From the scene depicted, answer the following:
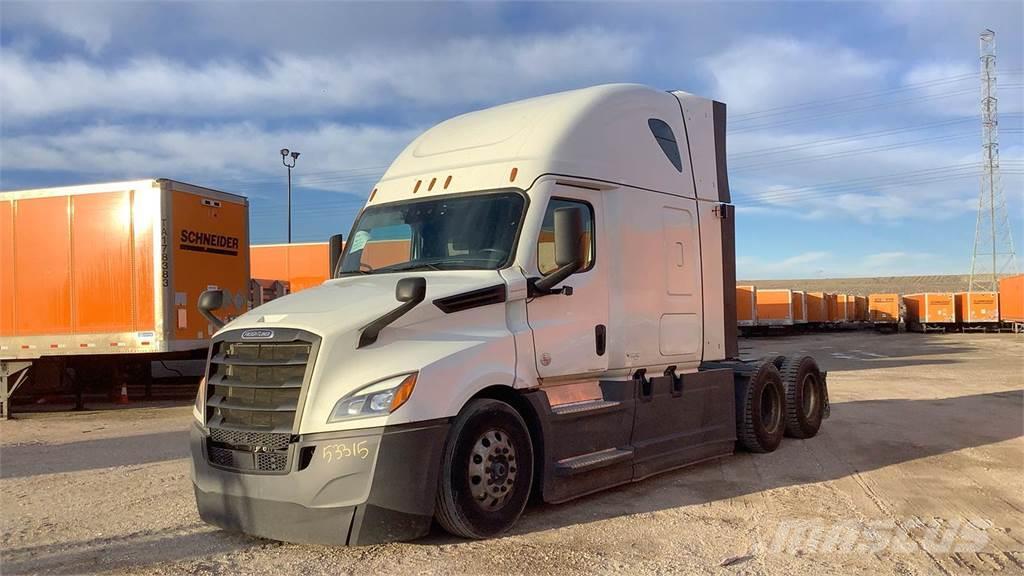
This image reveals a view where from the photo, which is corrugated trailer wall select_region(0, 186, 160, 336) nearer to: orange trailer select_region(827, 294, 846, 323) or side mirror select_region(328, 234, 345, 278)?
side mirror select_region(328, 234, 345, 278)

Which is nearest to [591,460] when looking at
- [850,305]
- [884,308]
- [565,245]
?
[565,245]

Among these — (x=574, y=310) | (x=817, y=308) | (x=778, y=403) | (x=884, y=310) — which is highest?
(x=574, y=310)

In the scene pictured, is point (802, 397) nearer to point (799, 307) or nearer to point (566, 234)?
point (566, 234)

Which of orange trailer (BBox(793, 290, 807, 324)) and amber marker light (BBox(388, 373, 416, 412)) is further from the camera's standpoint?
orange trailer (BBox(793, 290, 807, 324))

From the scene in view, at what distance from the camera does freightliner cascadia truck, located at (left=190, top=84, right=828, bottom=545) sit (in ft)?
16.0

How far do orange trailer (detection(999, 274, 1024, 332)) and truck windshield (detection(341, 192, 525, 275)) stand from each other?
42.9m

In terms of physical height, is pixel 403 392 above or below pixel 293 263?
below

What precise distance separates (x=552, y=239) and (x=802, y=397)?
502 centimetres

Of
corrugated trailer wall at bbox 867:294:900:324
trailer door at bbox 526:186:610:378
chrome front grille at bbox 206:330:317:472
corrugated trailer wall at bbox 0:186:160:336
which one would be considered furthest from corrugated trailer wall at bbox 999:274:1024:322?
chrome front grille at bbox 206:330:317:472

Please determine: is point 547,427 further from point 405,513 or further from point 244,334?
point 244,334

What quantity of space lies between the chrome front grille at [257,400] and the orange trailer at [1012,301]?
44.6 meters

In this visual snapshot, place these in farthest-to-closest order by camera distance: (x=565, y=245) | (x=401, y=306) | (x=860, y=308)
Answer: (x=860, y=308) < (x=565, y=245) < (x=401, y=306)

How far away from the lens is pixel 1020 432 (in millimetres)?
10070

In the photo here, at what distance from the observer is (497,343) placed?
215 inches
